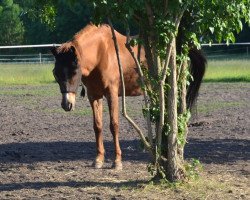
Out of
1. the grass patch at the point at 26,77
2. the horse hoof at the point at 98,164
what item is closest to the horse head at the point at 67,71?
the horse hoof at the point at 98,164

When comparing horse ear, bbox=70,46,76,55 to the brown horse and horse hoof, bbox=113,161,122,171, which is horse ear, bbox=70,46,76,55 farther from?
horse hoof, bbox=113,161,122,171

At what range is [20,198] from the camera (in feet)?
24.8

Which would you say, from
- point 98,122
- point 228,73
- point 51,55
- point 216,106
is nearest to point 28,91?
point 216,106

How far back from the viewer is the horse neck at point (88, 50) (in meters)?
9.39

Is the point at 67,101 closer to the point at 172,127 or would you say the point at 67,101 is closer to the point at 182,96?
the point at 182,96

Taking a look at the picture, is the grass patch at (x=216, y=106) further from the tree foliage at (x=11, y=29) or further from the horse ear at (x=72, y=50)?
the tree foliage at (x=11, y=29)

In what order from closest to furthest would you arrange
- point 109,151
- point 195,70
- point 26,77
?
1. point 195,70
2. point 109,151
3. point 26,77

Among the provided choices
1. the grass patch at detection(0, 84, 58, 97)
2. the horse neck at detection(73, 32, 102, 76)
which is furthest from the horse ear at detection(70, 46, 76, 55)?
the grass patch at detection(0, 84, 58, 97)

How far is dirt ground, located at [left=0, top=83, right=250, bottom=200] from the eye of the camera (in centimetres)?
780

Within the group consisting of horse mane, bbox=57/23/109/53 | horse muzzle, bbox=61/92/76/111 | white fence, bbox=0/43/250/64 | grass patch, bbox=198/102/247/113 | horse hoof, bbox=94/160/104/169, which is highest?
horse mane, bbox=57/23/109/53

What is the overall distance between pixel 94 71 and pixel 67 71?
2.42 ft

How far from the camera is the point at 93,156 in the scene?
34.4 feet

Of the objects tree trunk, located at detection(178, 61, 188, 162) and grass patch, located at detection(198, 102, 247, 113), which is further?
grass patch, located at detection(198, 102, 247, 113)

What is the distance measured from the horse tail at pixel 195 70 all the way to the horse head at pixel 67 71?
1744mm
